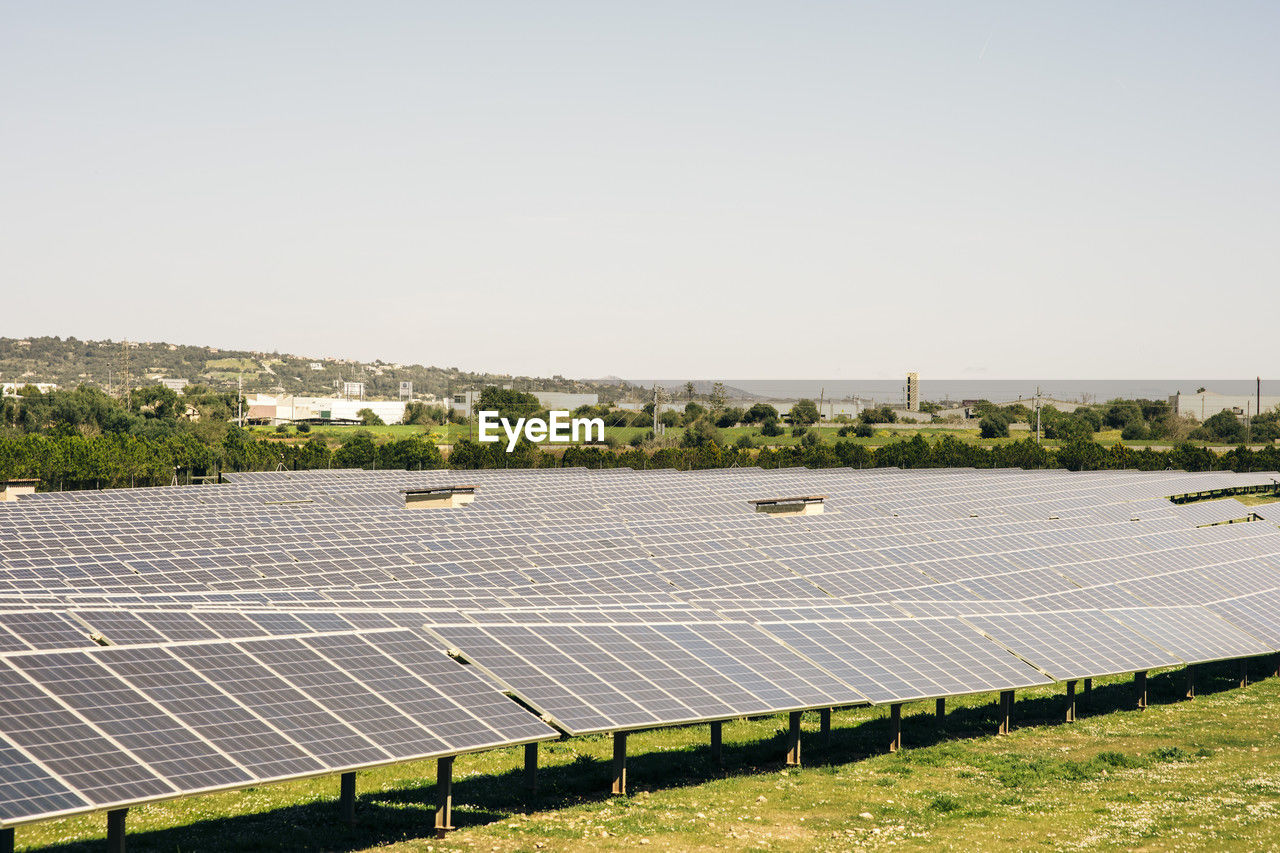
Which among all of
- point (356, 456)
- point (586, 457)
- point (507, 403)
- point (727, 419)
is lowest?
point (356, 456)

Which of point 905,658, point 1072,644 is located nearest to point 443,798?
point 905,658

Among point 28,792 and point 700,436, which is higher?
point 28,792

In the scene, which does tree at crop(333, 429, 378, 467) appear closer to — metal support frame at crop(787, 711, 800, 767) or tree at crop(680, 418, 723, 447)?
tree at crop(680, 418, 723, 447)

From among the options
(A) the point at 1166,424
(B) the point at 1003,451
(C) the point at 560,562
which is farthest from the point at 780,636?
(A) the point at 1166,424

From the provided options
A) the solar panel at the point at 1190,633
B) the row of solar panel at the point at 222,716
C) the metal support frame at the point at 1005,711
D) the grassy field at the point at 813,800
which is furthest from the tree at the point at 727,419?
the row of solar panel at the point at 222,716

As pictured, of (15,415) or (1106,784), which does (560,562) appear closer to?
(1106,784)

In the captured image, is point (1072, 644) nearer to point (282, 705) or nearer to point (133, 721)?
point (282, 705)

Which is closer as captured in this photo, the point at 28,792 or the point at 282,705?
the point at 28,792
